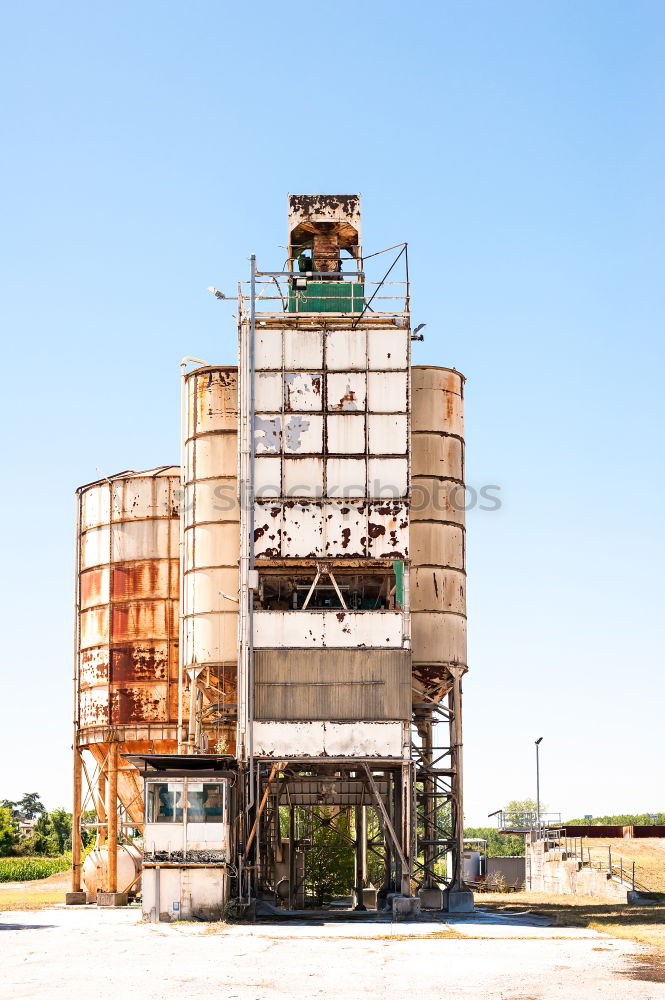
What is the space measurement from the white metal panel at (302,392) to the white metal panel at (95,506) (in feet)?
47.8

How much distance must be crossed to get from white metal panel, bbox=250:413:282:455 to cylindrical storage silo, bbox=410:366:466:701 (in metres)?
7.16

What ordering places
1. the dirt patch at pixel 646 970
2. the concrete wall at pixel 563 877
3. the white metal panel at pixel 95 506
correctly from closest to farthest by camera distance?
the dirt patch at pixel 646 970, the concrete wall at pixel 563 877, the white metal panel at pixel 95 506

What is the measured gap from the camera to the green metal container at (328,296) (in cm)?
4553

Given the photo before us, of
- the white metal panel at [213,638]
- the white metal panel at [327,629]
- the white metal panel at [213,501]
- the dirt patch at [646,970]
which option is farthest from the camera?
the white metal panel at [213,501]

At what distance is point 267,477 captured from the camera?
41625 mm

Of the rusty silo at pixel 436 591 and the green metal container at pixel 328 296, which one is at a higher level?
the green metal container at pixel 328 296

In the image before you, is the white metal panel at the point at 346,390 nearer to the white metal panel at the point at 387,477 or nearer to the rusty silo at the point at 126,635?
the white metal panel at the point at 387,477

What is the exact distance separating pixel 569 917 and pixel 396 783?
778cm

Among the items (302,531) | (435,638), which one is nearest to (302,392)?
(302,531)

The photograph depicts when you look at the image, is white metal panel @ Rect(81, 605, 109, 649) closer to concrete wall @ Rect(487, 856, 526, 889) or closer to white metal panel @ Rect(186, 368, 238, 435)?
A: white metal panel @ Rect(186, 368, 238, 435)

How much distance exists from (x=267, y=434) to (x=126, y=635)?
1431 centimetres

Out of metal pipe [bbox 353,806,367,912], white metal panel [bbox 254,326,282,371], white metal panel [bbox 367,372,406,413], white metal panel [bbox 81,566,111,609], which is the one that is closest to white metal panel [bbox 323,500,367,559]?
white metal panel [bbox 367,372,406,413]

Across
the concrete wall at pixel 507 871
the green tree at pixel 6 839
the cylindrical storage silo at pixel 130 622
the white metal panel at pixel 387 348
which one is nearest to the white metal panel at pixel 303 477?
the white metal panel at pixel 387 348

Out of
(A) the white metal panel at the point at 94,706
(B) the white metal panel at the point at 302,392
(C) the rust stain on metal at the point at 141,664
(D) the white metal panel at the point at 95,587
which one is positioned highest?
(B) the white metal panel at the point at 302,392
